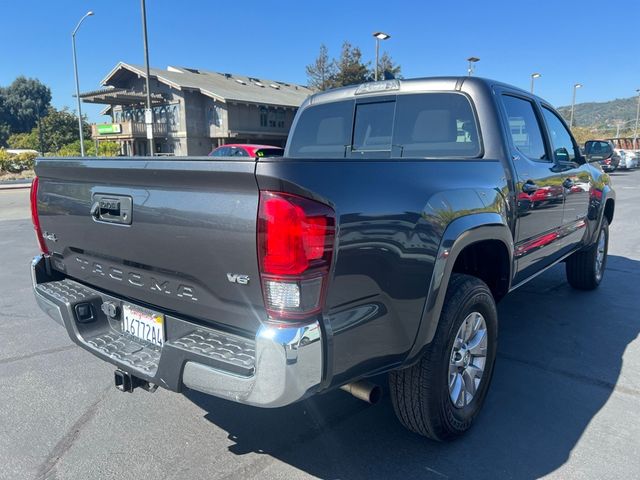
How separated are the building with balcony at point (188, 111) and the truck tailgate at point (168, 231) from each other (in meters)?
30.8

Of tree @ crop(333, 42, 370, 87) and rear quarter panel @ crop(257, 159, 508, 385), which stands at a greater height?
tree @ crop(333, 42, 370, 87)

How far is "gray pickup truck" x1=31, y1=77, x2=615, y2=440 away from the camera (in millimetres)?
1909

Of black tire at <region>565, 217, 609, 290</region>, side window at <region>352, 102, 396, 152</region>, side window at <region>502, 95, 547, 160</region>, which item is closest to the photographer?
side window at <region>502, 95, 547, 160</region>

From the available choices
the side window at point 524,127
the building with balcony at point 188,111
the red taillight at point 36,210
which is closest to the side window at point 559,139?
the side window at point 524,127

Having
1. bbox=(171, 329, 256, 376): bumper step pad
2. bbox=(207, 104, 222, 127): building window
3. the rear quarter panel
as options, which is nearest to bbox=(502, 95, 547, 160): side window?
the rear quarter panel

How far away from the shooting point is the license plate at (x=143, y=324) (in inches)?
94.6

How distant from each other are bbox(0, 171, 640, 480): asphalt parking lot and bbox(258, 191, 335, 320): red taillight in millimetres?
987

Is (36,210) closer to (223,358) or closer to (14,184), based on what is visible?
(223,358)

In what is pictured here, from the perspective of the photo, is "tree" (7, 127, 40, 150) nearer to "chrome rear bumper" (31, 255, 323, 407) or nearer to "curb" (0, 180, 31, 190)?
"curb" (0, 180, 31, 190)

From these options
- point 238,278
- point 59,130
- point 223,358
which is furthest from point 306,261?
point 59,130

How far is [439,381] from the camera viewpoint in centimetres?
254

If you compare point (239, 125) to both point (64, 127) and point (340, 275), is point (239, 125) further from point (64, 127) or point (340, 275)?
point (340, 275)

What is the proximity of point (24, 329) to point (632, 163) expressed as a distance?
3630 centimetres

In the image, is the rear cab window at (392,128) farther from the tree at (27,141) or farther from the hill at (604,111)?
the hill at (604,111)
